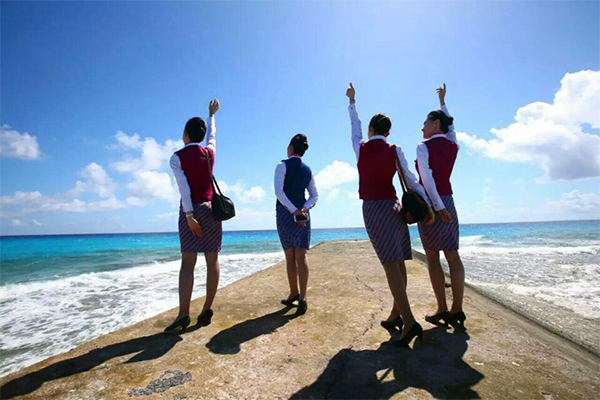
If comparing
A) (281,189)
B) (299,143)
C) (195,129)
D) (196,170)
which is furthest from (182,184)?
(299,143)

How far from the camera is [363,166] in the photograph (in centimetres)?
263

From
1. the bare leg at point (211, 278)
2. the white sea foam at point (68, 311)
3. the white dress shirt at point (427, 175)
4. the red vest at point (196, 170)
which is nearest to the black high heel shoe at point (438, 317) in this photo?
the white dress shirt at point (427, 175)

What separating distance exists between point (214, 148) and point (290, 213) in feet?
3.88

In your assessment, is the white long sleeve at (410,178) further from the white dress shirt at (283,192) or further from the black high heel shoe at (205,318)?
the black high heel shoe at (205,318)

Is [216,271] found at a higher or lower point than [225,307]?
higher

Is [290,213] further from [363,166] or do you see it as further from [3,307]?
[3,307]

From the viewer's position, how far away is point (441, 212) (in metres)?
2.65

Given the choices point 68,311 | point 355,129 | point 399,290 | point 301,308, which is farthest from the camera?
point 68,311

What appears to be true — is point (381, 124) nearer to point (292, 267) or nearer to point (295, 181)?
point (295, 181)

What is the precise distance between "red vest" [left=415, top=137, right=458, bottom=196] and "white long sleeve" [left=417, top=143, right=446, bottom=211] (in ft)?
0.34

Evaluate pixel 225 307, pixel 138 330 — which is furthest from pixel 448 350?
pixel 138 330

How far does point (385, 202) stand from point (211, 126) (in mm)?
2187

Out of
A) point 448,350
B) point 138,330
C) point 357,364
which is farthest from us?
point 138,330

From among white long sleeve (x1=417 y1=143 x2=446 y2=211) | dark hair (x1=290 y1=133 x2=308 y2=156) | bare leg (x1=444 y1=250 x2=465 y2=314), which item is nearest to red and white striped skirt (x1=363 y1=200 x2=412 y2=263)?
white long sleeve (x1=417 y1=143 x2=446 y2=211)
